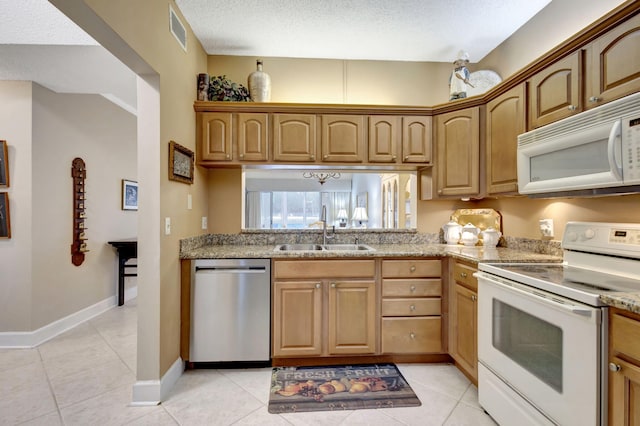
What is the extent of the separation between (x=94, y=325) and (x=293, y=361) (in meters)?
2.34

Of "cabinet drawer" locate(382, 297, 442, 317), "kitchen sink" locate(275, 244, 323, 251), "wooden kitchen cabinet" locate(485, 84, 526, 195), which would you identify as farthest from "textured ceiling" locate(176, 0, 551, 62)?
"cabinet drawer" locate(382, 297, 442, 317)

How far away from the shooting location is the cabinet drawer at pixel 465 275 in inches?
79.7

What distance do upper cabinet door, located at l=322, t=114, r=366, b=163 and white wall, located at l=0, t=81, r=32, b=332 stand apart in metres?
2.74

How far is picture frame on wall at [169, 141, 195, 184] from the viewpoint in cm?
204

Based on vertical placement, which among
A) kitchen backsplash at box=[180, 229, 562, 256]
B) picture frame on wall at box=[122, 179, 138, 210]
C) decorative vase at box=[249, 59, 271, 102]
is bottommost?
kitchen backsplash at box=[180, 229, 562, 256]

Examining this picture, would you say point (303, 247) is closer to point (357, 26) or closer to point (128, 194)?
point (357, 26)

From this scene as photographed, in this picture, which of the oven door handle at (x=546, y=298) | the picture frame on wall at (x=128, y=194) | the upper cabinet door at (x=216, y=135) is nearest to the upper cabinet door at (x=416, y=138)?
the oven door handle at (x=546, y=298)

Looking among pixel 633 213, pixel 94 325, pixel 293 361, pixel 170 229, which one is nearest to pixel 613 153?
pixel 633 213

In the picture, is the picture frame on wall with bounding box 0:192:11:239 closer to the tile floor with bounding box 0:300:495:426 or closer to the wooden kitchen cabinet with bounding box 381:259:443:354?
the tile floor with bounding box 0:300:495:426

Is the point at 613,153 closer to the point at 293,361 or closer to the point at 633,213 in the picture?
the point at 633,213

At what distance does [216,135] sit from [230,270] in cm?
117

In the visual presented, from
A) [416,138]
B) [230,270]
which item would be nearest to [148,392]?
[230,270]

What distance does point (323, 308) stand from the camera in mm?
2322

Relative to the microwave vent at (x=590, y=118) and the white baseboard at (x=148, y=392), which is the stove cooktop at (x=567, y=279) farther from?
the white baseboard at (x=148, y=392)
